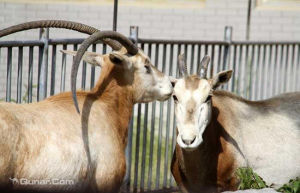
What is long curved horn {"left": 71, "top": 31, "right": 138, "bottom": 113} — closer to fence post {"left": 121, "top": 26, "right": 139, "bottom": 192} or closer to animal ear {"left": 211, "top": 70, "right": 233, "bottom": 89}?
animal ear {"left": 211, "top": 70, "right": 233, "bottom": 89}

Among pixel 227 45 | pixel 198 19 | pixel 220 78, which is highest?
pixel 198 19

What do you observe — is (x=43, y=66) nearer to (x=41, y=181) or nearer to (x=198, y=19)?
(x=41, y=181)

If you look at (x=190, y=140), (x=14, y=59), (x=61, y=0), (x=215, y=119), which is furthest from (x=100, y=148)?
(x=61, y=0)

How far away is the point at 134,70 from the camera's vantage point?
669 cm

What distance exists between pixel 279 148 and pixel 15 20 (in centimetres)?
710

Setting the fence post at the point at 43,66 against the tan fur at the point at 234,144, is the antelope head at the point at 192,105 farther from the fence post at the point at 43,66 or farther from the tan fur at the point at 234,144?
the fence post at the point at 43,66

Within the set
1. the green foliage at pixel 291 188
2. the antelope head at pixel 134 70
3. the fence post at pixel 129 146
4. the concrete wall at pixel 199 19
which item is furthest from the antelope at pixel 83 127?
the concrete wall at pixel 199 19

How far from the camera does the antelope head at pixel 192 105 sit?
6.61 metres

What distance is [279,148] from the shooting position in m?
7.58

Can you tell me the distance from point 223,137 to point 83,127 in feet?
5.70

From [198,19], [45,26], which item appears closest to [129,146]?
[45,26]

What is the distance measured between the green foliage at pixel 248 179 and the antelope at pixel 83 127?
1022 millimetres

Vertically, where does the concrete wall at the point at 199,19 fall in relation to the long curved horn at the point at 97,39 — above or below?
above

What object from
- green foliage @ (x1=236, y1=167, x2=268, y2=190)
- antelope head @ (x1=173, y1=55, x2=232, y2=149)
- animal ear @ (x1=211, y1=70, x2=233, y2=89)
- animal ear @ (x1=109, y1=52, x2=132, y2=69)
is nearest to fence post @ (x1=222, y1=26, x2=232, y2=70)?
animal ear @ (x1=211, y1=70, x2=233, y2=89)
